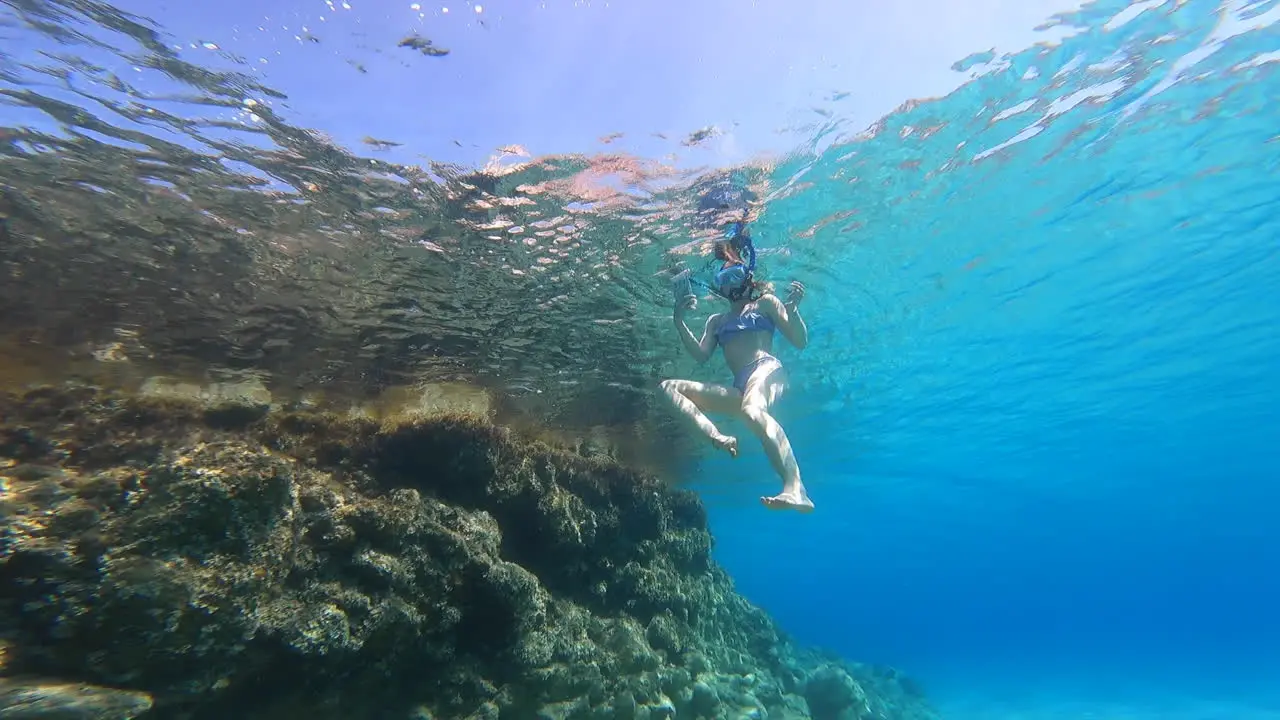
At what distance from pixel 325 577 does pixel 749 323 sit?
6590 millimetres

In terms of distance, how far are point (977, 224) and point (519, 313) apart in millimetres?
10831

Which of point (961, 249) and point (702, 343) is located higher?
point (961, 249)

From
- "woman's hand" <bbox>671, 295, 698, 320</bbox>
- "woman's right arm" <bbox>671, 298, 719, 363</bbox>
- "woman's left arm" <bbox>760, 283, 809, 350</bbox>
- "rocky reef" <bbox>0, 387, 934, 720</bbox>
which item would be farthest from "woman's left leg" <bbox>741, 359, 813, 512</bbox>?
"rocky reef" <bbox>0, 387, 934, 720</bbox>

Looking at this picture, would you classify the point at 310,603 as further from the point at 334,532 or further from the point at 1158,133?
the point at 1158,133

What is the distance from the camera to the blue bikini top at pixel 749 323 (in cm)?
842

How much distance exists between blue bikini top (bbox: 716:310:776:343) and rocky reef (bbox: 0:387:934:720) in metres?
4.30

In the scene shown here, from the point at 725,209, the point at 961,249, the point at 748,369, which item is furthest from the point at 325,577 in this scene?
the point at 961,249

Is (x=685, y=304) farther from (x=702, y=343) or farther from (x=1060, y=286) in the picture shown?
(x=1060, y=286)

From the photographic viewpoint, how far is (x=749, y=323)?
8.45 m

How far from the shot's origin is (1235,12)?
825 cm

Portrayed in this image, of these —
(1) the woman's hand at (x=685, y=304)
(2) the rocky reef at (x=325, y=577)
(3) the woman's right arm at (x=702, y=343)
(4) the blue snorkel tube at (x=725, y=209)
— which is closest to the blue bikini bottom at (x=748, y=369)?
(3) the woman's right arm at (x=702, y=343)

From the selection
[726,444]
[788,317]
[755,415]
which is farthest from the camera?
[788,317]

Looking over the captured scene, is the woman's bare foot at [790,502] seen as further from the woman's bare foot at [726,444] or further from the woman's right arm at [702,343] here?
the woman's right arm at [702,343]

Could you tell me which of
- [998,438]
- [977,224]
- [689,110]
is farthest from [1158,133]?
[998,438]
